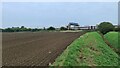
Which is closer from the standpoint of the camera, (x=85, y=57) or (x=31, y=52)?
(x=85, y=57)

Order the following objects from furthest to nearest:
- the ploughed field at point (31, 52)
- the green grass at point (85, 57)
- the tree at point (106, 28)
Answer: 1. the tree at point (106, 28)
2. the ploughed field at point (31, 52)
3. the green grass at point (85, 57)

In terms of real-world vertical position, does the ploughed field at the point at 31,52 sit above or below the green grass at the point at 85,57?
below

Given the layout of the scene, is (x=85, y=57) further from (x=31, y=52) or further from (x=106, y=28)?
(x=106, y=28)

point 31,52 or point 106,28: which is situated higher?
point 31,52

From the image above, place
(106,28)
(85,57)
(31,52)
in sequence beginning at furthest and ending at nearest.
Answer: (106,28) → (31,52) → (85,57)

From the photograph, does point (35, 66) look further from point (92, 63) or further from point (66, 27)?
point (66, 27)

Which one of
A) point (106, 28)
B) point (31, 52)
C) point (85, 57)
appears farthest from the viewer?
point (106, 28)

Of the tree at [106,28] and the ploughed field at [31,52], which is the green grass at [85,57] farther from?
the tree at [106,28]

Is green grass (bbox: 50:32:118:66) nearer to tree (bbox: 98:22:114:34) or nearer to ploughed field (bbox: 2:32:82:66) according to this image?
ploughed field (bbox: 2:32:82:66)

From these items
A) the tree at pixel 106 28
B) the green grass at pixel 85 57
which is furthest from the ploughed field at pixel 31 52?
the tree at pixel 106 28

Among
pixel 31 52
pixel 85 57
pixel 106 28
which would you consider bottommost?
pixel 106 28

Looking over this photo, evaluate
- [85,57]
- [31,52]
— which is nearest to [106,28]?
[31,52]

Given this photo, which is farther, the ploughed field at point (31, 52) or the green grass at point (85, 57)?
the ploughed field at point (31, 52)

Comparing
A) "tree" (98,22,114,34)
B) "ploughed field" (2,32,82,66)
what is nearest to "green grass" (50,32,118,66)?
"ploughed field" (2,32,82,66)
